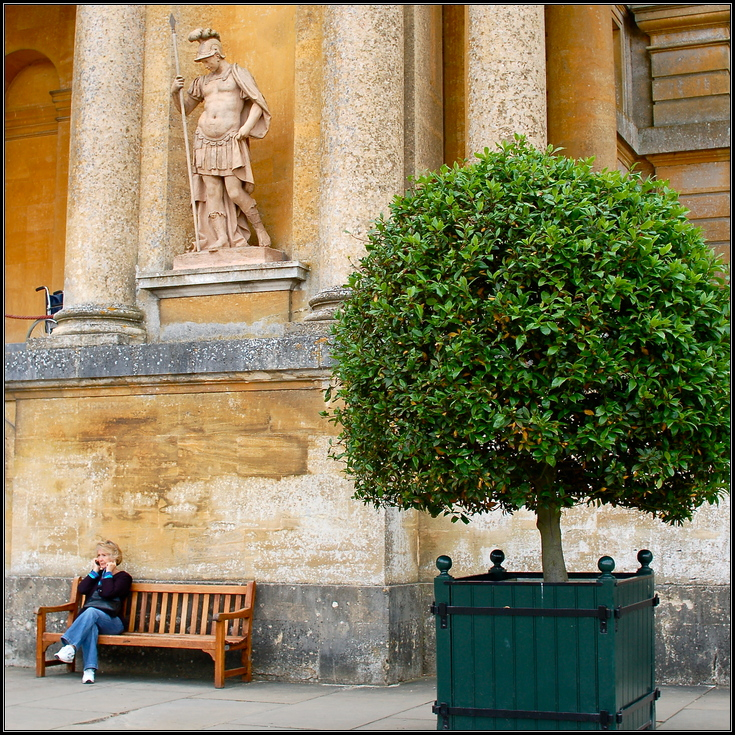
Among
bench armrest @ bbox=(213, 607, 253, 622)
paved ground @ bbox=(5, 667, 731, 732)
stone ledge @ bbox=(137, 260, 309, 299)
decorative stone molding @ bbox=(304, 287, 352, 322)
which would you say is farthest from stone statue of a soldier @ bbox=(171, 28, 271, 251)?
paved ground @ bbox=(5, 667, 731, 732)

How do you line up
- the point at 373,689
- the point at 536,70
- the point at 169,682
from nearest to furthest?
the point at 373,689, the point at 169,682, the point at 536,70

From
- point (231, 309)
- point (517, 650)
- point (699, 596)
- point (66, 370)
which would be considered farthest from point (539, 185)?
point (66, 370)

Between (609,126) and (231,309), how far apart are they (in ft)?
17.7

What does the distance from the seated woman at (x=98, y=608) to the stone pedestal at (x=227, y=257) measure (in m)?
2.80

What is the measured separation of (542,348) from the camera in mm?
5559

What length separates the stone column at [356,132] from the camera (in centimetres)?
948

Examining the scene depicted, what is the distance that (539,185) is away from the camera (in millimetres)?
5895

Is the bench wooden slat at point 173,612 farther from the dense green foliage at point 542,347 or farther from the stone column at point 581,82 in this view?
the stone column at point 581,82

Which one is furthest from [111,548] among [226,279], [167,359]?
[226,279]

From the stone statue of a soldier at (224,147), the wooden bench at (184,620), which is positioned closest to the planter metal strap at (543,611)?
the wooden bench at (184,620)

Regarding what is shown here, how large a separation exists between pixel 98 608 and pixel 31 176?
932cm

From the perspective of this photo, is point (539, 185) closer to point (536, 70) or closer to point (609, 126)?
point (536, 70)

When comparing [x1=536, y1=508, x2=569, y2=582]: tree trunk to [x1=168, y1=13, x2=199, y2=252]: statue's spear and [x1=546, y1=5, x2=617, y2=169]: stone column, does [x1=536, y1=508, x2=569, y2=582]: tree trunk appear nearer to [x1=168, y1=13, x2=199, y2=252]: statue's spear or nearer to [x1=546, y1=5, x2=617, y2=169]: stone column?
[x1=168, y1=13, x2=199, y2=252]: statue's spear

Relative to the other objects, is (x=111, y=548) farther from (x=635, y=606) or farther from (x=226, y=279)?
(x=635, y=606)
